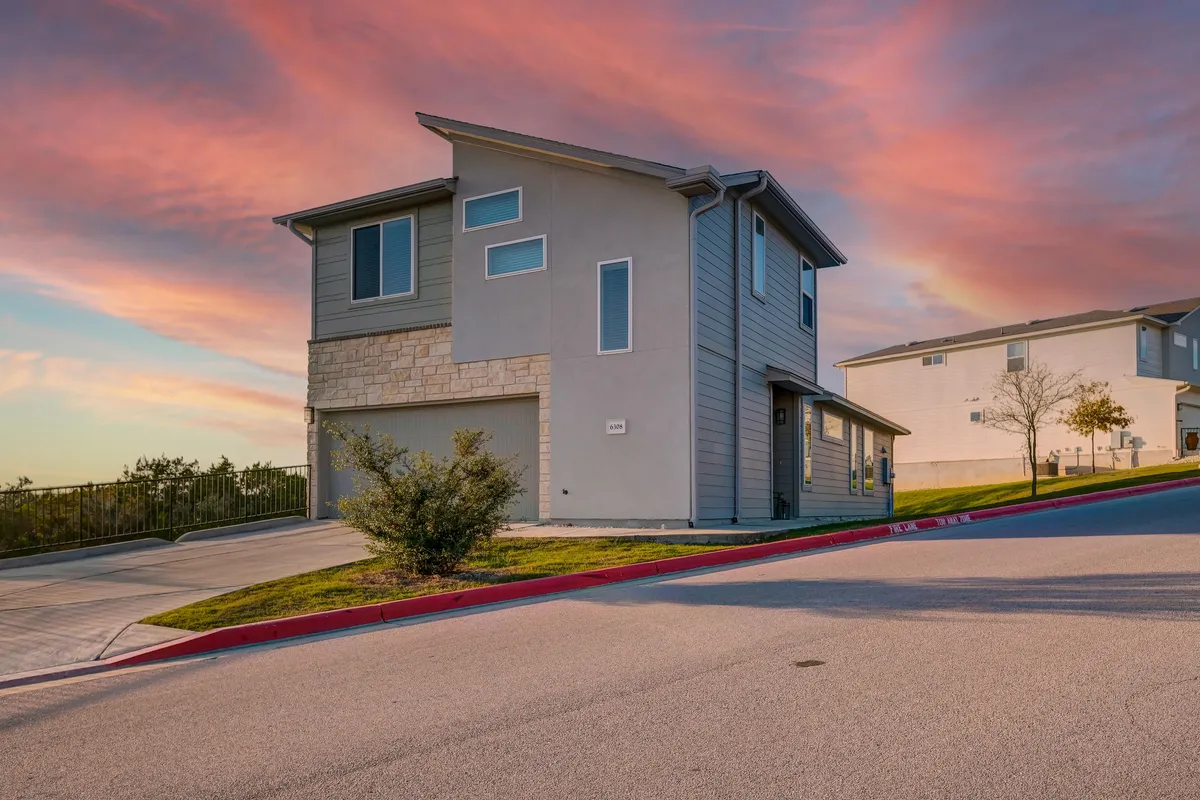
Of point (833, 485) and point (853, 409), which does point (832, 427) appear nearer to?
point (853, 409)

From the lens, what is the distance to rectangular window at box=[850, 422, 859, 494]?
26.2 metres

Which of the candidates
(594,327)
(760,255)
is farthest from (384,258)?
(760,255)

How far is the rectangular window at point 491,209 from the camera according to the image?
18844 mm

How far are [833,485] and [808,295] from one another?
5.07 metres

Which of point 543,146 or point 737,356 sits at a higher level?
point 543,146

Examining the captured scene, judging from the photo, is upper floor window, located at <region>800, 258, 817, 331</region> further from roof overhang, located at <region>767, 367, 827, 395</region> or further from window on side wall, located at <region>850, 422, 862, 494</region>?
window on side wall, located at <region>850, 422, 862, 494</region>

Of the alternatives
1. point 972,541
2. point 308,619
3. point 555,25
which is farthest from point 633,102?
point 308,619

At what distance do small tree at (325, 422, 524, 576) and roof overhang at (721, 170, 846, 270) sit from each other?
27.9ft

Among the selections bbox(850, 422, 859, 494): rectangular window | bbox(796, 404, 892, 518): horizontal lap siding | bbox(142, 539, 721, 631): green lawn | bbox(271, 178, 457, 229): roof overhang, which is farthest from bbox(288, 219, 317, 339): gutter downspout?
bbox(850, 422, 859, 494): rectangular window

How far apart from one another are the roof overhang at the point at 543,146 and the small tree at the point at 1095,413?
32.4m

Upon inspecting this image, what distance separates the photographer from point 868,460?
28.2 meters

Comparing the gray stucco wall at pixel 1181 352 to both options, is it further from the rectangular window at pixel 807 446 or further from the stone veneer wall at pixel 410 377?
the stone veneer wall at pixel 410 377

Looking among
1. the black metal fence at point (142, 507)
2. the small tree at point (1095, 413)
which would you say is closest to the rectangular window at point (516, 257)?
the black metal fence at point (142, 507)

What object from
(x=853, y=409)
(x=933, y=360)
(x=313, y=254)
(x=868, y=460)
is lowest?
(x=868, y=460)
